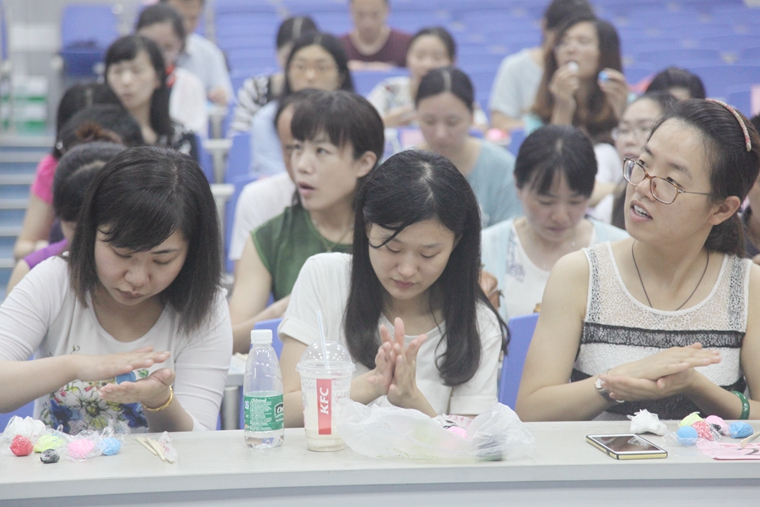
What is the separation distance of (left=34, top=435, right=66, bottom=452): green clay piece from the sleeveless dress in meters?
1.06

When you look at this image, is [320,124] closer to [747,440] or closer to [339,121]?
[339,121]

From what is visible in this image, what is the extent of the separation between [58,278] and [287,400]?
20.5 inches

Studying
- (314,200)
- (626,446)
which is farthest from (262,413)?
(314,200)

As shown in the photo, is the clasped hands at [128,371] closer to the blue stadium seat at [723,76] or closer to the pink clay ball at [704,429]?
the pink clay ball at [704,429]

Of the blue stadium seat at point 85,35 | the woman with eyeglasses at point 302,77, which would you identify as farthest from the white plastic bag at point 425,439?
the blue stadium seat at point 85,35

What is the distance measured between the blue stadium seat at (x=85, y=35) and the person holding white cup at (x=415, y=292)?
5.04 m

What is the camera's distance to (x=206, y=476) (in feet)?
3.99

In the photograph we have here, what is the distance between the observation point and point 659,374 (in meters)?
1.52

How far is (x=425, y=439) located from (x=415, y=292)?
46 cm

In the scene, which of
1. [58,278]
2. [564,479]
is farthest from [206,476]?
[58,278]

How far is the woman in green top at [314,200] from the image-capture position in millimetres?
2354

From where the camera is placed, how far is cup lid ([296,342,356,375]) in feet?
4.47

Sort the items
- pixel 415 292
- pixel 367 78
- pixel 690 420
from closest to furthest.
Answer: pixel 690 420 < pixel 415 292 < pixel 367 78

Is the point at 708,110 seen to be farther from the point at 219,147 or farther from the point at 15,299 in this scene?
the point at 219,147
